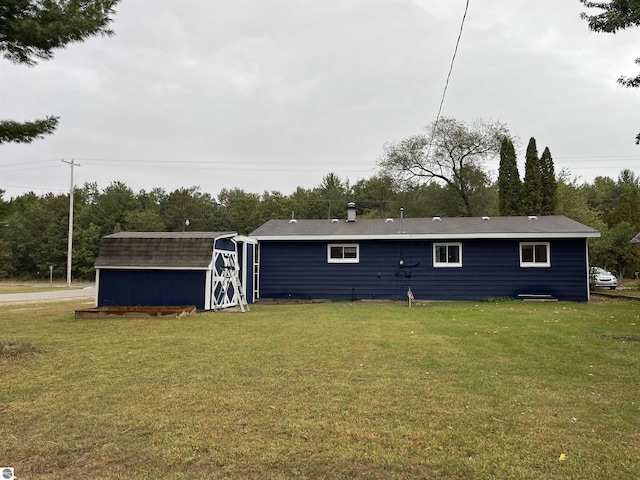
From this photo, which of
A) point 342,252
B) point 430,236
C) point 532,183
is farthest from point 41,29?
point 532,183

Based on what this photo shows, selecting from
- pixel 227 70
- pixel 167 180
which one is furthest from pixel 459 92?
pixel 167 180

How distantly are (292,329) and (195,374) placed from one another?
11.6 ft

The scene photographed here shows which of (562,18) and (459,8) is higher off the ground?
(562,18)

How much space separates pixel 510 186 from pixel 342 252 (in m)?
16.5

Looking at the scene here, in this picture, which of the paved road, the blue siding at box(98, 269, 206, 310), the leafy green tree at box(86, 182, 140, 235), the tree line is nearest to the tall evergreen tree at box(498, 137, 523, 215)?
the tree line

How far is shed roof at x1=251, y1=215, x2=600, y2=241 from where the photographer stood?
45.8 ft

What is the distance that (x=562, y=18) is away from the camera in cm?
827

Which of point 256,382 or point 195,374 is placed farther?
point 195,374

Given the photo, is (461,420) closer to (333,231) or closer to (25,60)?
(25,60)

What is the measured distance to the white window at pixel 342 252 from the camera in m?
15.2

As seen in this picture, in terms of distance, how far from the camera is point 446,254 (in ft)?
48.5

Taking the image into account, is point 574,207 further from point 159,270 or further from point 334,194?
point 159,270

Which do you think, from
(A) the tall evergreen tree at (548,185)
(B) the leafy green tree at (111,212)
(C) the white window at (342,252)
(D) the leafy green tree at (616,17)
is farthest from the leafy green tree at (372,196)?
(D) the leafy green tree at (616,17)

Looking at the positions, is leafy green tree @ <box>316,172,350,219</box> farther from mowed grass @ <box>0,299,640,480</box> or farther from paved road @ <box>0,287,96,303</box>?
mowed grass @ <box>0,299,640,480</box>
